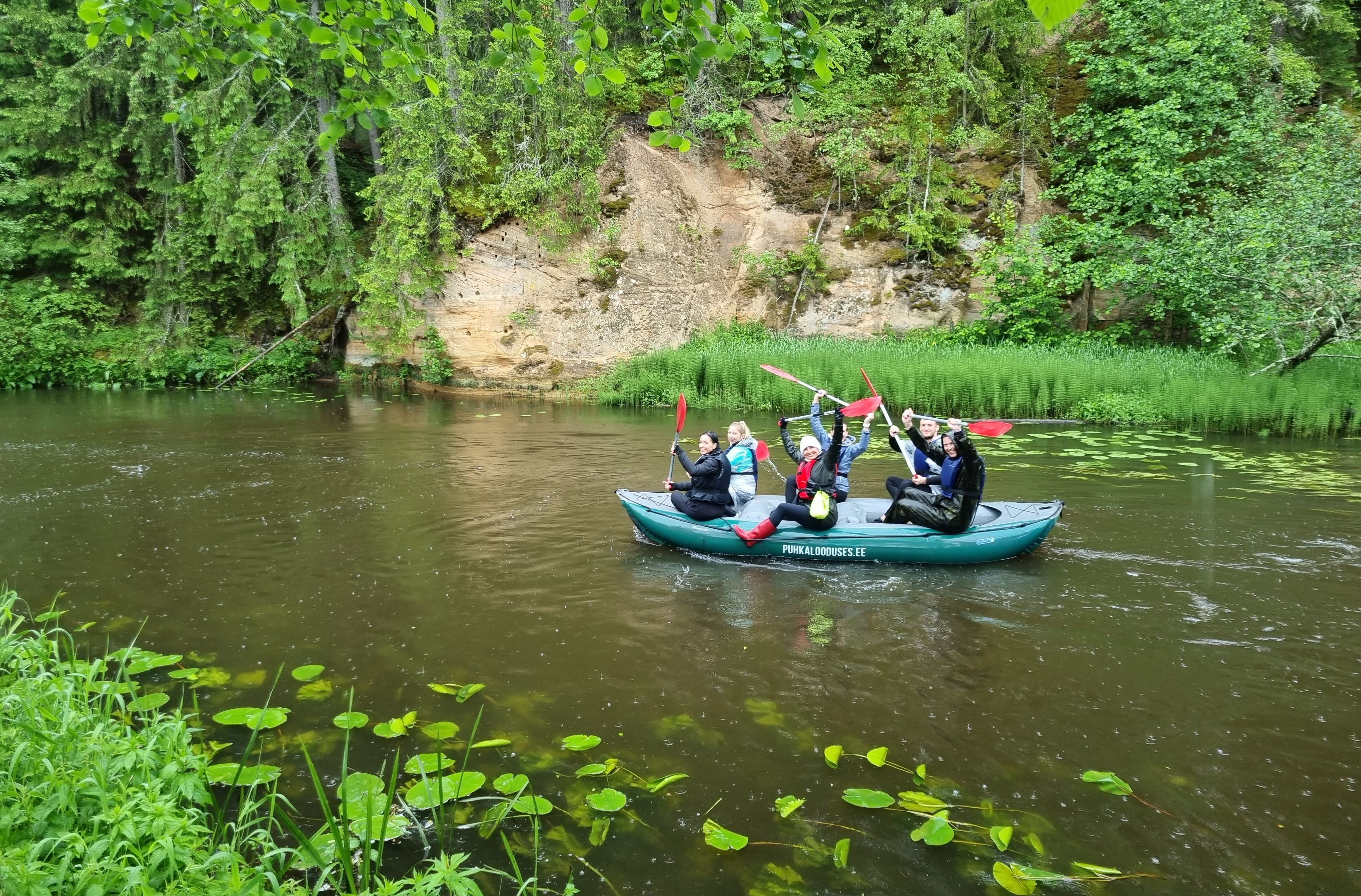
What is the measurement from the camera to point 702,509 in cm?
735

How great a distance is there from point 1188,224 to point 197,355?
21660 millimetres

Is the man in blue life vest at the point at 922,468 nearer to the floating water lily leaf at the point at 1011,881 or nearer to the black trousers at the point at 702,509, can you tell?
the black trousers at the point at 702,509

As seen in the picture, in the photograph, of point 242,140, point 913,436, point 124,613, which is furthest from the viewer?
point 242,140

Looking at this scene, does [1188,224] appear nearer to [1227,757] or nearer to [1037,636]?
[1037,636]

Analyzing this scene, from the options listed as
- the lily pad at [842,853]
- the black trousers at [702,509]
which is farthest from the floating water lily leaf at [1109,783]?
the black trousers at [702,509]

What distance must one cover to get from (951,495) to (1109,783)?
11.4 ft

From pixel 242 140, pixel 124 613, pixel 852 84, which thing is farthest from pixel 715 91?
pixel 124 613

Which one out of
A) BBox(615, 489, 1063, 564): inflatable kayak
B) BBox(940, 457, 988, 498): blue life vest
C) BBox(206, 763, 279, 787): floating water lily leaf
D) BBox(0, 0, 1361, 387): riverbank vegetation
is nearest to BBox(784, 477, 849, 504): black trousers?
BBox(615, 489, 1063, 564): inflatable kayak

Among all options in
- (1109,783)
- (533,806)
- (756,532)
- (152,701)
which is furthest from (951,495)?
(152,701)

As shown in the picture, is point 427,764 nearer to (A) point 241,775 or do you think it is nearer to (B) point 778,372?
(A) point 241,775

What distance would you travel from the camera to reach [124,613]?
216 inches

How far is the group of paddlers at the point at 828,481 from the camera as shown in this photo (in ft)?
22.6

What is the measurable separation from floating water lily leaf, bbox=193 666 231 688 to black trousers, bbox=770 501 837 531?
4074 millimetres

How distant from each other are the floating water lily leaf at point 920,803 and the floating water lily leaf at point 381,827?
6.59 feet
